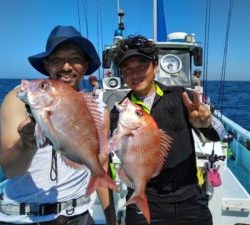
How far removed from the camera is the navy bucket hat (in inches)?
82.9

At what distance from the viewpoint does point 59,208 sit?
2350 mm

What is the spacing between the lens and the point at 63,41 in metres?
2.10

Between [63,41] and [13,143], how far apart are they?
0.68 meters

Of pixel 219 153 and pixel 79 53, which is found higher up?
pixel 79 53

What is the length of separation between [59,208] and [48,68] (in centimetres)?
95

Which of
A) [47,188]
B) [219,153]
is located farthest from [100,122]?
[219,153]

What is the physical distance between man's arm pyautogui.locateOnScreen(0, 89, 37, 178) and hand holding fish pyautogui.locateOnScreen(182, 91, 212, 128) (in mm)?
1224

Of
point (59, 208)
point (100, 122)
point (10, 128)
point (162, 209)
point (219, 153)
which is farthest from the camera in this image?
point (219, 153)

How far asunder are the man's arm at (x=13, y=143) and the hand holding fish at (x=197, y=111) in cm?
122

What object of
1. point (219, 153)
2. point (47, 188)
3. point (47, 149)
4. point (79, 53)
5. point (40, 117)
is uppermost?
point (79, 53)

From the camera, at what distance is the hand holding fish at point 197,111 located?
256 cm

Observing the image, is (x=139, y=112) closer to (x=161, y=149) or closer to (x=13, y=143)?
(x=161, y=149)

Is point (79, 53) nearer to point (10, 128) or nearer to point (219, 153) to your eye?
point (10, 128)

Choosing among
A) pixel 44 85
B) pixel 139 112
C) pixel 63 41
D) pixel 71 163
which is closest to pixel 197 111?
pixel 139 112
